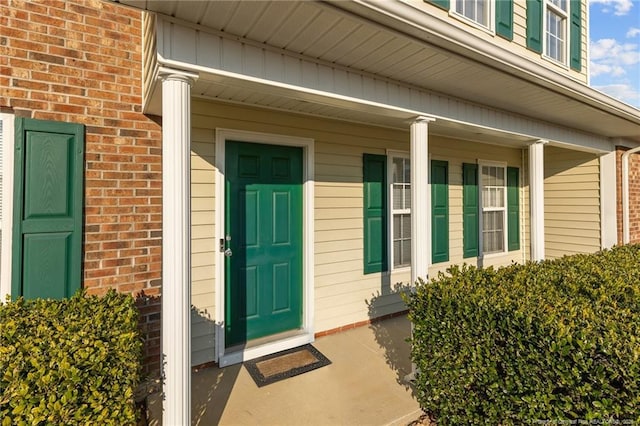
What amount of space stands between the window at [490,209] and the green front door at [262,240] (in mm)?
3000

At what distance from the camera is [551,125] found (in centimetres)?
440

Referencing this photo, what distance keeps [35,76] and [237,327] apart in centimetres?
262

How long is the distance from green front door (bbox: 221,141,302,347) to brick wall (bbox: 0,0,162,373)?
2.30 ft

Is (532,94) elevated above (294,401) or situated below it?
above

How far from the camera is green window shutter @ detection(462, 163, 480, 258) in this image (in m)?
5.26

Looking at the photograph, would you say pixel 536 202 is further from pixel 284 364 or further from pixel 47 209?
pixel 47 209

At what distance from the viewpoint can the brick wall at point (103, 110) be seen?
7.73 ft

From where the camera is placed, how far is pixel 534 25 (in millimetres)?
4793

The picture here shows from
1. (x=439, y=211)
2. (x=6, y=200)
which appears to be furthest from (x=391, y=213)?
(x=6, y=200)

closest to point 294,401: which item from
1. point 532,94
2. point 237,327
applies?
point 237,327

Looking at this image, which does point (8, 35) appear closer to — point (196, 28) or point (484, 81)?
point (196, 28)

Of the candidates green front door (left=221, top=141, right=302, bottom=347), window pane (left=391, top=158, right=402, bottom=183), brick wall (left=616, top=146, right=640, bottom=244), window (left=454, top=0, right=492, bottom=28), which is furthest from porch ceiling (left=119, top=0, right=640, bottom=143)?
brick wall (left=616, top=146, right=640, bottom=244)

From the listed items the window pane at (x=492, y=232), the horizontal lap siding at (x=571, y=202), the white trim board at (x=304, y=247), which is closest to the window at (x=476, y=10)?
the white trim board at (x=304, y=247)

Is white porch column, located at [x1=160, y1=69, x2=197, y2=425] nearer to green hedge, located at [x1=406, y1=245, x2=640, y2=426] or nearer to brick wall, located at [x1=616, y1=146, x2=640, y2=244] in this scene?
green hedge, located at [x1=406, y1=245, x2=640, y2=426]
